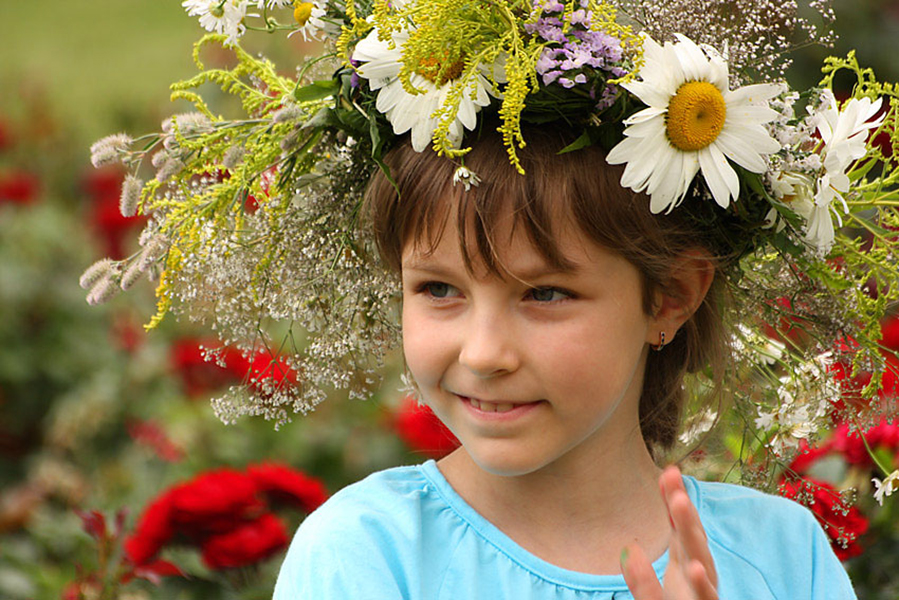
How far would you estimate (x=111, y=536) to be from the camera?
98.4 inches

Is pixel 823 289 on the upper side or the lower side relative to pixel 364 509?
upper

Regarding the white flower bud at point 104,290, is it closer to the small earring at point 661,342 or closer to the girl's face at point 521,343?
the girl's face at point 521,343

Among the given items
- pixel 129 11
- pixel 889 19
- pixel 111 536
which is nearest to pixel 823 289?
pixel 111 536

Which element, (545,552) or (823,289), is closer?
(545,552)

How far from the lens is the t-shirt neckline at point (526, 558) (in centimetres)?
172

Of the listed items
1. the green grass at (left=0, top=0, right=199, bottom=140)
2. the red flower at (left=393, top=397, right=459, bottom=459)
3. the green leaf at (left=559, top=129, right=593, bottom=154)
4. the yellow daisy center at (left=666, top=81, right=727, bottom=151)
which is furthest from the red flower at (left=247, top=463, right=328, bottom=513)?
the green grass at (left=0, top=0, right=199, bottom=140)

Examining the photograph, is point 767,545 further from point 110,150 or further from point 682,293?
point 110,150

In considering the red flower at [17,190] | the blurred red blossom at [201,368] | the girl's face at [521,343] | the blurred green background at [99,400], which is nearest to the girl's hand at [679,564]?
the girl's face at [521,343]

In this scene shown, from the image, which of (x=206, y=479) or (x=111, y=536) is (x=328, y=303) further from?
(x=111, y=536)

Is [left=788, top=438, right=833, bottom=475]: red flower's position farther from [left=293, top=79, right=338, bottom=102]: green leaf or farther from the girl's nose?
[left=293, top=79, right=338, bottom=102]: green leaf

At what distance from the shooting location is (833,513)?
225cm

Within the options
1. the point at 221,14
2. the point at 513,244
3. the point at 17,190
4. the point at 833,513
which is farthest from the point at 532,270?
the point at 17,190

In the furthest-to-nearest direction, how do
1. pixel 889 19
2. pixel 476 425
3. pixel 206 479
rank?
pixel 889 19
pixel 206 479
pixel 476 425

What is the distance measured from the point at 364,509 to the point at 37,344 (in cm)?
283
